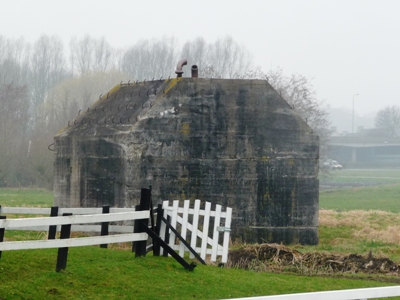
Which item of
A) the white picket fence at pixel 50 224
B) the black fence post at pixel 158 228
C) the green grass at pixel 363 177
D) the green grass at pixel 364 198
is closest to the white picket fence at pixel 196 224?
the black fence post at pixel 158 228

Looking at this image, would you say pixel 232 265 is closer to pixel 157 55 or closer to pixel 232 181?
pixel 232 181

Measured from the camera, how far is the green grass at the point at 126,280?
873cm

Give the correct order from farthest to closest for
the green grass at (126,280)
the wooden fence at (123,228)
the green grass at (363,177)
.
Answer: the green grass at (363,177), the wooden fence at (123,228), the green grass at (126,280)

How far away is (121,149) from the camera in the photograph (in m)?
18.8

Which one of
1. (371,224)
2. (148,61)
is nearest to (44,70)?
(148,61)

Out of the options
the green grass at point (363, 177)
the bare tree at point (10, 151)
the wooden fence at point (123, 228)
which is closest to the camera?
the wooden fence at point (123, 228)

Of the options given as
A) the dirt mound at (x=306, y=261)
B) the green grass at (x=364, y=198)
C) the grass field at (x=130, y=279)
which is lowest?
the green grass at (x=364, y=198)

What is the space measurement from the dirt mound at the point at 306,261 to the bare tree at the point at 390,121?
111 m

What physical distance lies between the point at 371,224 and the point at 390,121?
105 m

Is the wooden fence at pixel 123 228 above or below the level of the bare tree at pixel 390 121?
below

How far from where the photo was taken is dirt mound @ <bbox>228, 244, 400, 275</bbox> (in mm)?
13508

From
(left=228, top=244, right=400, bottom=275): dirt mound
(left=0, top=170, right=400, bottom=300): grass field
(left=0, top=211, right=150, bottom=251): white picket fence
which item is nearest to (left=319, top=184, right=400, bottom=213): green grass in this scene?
(left=228, top=244, right=400, bottom=275): dirt mound

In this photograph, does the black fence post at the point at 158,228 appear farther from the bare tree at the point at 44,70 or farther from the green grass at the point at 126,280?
the bare tree at the point at 44,70

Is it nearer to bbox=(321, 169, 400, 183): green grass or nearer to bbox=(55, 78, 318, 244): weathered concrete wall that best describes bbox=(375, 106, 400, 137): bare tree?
bbox=(321, 169, 400, 183): green grass
